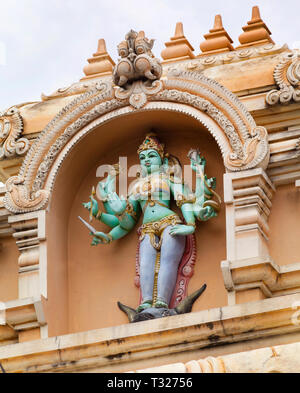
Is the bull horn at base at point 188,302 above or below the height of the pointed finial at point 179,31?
below

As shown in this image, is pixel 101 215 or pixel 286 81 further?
pixel 101 215

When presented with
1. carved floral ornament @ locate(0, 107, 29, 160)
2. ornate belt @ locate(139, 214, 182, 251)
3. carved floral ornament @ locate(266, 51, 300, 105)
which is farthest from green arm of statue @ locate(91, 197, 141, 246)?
carved floral ornament @ locate(266, 51, 300, 105)

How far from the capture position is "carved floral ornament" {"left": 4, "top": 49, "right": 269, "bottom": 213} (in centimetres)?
1769

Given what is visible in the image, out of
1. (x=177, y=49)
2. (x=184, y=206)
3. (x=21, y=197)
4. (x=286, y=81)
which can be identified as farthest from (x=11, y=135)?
(x=286, y=81)

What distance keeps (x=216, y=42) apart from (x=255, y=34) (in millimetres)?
437

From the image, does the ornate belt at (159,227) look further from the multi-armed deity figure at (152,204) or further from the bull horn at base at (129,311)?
the bull horn at base at (129,311)

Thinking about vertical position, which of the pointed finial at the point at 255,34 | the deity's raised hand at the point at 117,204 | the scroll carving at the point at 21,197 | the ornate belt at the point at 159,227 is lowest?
the ornate belt at the point at 159,227

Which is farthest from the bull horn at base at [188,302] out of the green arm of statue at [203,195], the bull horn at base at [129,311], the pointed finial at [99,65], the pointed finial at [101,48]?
the pointed finial at [101,48]

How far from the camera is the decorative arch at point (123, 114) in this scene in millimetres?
17688

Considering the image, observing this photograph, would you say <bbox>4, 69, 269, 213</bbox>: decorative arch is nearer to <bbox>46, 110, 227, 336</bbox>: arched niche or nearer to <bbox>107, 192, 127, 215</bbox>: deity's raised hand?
<bbox>46, 110, 227, 336</bbox>: arched niche

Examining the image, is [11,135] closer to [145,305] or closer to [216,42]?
[216,42]

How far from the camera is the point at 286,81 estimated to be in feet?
58.9

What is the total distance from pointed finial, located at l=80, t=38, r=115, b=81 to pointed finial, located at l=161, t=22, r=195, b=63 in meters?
0.62

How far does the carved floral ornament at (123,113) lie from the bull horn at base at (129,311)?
1317mm
